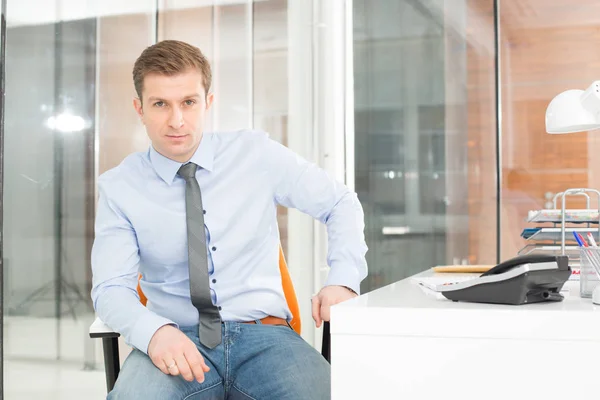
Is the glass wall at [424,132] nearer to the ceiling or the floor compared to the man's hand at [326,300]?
nearer to the ceiling

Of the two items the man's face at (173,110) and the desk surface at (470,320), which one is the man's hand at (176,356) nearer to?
→ the desk surface at (470,320)

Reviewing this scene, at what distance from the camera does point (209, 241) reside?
1.88m

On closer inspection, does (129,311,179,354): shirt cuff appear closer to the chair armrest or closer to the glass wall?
the chair armrest

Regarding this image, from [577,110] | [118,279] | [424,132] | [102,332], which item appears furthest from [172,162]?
[424,132]

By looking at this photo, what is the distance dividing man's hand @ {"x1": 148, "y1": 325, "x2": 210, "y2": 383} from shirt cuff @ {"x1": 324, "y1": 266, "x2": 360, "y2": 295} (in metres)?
0.36

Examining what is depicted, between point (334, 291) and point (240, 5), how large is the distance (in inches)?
140

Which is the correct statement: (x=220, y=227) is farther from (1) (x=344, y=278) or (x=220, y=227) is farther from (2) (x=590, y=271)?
A: (2) (x=590, y=271)

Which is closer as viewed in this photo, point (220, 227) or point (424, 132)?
point (220, 227)

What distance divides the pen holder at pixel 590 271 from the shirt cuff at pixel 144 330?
0.85m

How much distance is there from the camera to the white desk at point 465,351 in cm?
113

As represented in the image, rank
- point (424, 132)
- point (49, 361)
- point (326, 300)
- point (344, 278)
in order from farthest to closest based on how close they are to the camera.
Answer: point (424, 132)
point (49, 361)
point (344, 278)
point (326, 300)

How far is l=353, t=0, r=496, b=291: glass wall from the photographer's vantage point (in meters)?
5.99

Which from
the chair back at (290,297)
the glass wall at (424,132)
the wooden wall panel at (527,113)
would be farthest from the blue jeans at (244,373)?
the wooden wall panel at (527,113)

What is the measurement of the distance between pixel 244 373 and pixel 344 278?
0.32 metres
